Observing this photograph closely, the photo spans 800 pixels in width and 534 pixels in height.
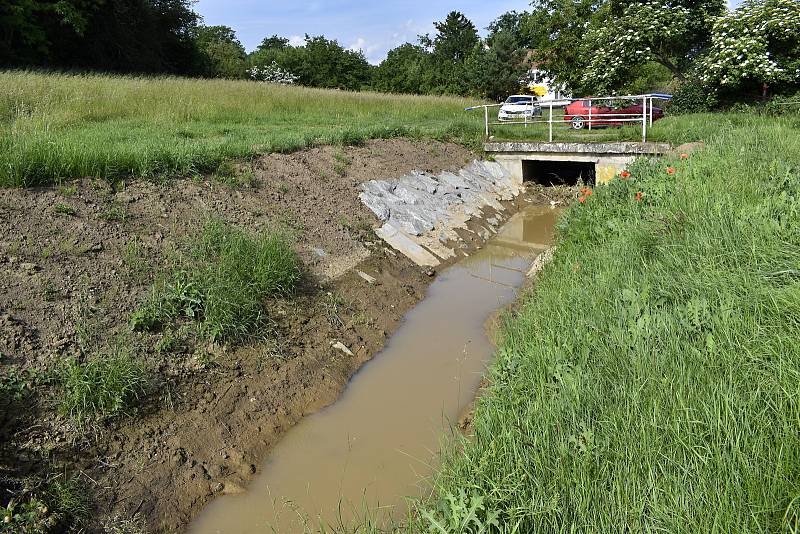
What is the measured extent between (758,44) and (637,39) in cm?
467

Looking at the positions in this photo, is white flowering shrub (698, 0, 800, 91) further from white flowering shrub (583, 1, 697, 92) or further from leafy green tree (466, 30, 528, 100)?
leafy green tree (466, 30, 528, 100)

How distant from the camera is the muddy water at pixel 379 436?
441 cm

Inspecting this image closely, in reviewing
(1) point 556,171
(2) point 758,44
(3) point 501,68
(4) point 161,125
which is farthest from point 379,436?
(3) point 501,68

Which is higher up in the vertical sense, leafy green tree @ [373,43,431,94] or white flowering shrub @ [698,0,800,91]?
leafy green tree @ [373,43,431,94]

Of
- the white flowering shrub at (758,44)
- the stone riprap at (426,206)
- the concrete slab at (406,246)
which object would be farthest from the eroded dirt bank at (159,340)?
the white flowering shrub at (758,44)

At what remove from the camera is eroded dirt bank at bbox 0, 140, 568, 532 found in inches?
178

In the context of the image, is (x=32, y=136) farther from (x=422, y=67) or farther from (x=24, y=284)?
(x=422, y=67)

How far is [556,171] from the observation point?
62.1 feet

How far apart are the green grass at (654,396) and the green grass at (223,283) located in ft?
9.42

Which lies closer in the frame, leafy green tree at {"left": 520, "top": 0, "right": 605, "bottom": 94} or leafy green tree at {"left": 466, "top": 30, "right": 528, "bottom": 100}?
leafy green tree at {"left": 520, "top": 0, "right": 605, "bottom": 94}

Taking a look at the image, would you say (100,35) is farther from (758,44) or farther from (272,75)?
(758,44)

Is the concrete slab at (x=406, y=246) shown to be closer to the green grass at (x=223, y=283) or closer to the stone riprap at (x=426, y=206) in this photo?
the stone riprap at (x=426, y=206)

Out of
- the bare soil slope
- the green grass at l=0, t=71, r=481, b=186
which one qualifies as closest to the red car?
the green grass at l=0, t=71, r=481, b=186

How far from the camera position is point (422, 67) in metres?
59.9
